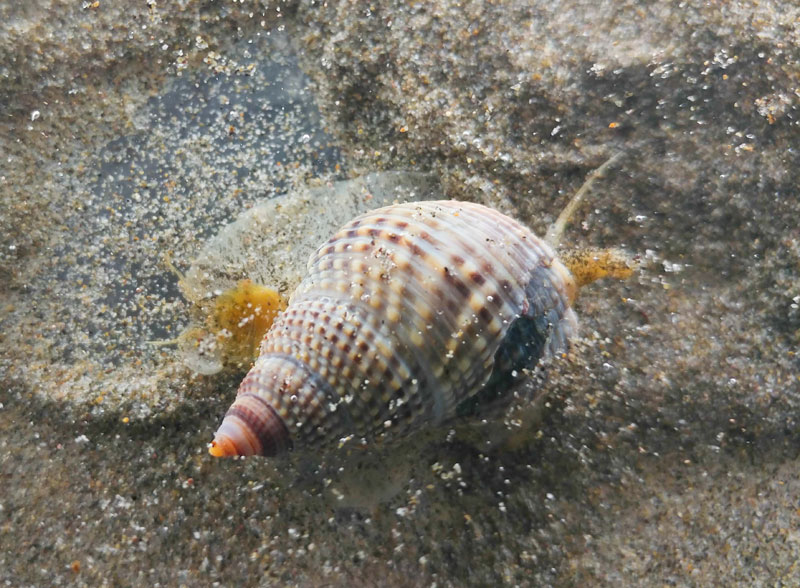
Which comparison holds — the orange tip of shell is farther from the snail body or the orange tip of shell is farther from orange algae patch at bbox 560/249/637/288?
orange algae patch at bbox 560/249/637/288

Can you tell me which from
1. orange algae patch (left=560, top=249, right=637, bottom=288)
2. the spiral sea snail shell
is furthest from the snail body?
orange algae patch (left=560, top=249, right=637, bottom=288)

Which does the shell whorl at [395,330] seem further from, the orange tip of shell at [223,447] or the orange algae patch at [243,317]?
the orange algae patch at [243,317]

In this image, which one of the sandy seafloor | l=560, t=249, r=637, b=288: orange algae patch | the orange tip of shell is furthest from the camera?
l=560, t=249, r=637, b=288: orange algae patch

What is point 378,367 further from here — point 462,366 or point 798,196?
point 798,196

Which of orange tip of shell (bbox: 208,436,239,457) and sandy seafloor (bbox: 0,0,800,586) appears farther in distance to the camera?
sandy seafloor (bbox: 0,0,800,586)

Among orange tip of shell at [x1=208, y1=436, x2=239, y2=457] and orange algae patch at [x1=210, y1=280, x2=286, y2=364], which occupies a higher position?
orange algae patch at [x1=210, y1=280, x2=286, y2=364]

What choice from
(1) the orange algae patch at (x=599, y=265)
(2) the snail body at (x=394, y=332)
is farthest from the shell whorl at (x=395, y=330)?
(1) the orange algae patch at (x=599, y=265)
